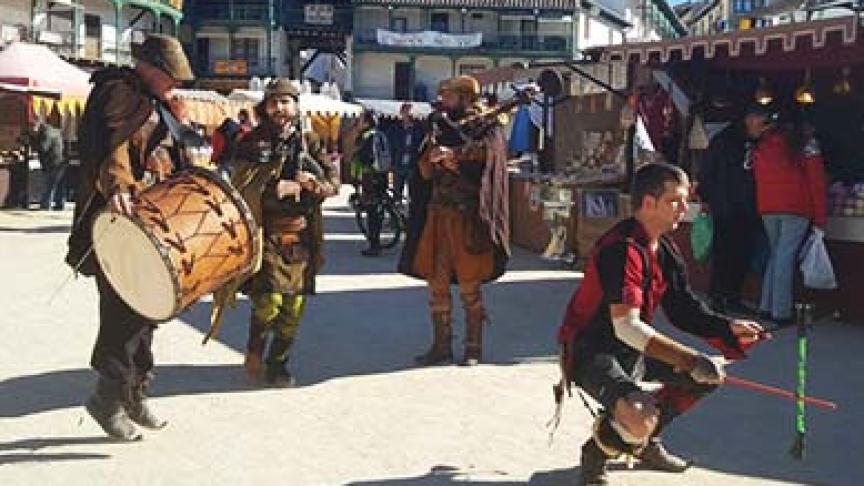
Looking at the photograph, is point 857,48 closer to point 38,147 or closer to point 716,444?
point 716,444

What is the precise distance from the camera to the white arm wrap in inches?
152

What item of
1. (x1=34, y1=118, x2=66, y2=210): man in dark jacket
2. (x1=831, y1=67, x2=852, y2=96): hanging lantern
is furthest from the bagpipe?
(x1=34, y1=118, x2=66, y2=210): man in dark jacket

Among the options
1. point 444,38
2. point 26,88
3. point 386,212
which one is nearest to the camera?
point 386,212

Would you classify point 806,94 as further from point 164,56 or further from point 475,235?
point 164,56

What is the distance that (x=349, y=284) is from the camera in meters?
10.0

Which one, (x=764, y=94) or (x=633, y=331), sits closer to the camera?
(x=633, y=331)

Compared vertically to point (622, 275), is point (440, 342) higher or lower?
lower

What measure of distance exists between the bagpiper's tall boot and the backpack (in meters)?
6.84

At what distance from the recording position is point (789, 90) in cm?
940

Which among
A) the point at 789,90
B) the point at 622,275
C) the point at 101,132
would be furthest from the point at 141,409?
the point at 789,90

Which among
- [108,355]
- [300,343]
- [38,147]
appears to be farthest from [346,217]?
[108,355]

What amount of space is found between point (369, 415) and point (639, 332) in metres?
1.96

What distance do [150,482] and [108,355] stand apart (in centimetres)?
70

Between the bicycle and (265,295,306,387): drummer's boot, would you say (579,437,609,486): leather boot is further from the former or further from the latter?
the bicycle
